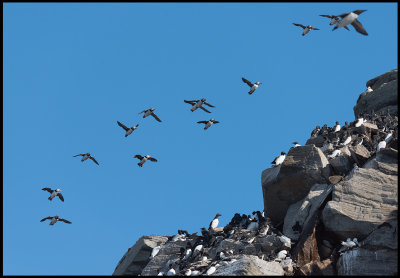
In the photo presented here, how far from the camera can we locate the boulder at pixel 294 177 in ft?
114

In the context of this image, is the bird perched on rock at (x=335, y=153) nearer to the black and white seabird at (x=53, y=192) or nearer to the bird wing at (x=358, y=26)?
the bird wing at (x=358, y=26)

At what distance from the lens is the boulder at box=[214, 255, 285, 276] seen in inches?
1110

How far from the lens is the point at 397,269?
27.6 metres

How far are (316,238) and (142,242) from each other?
11064 millimetres

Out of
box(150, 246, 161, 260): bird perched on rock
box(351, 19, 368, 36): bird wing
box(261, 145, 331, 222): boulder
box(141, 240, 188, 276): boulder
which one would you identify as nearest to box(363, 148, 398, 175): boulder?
box(261, 145, 331, 222): boulder

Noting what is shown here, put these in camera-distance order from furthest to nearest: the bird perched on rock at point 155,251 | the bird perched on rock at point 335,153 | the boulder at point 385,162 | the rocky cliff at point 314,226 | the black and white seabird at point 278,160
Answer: the bird perched on rock at point 155,251
the black and white seabird at point 278,160
the bird perched on rock at point 335,153
the boulder at point 385,162
the rocky cliff at point 314,226

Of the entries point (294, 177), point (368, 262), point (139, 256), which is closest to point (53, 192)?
point (139, 256)

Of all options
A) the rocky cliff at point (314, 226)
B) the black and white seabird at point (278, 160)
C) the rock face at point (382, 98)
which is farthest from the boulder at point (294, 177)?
the rock face at point (382, 98)

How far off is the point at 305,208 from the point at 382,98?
45.7ft

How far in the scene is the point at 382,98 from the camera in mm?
44562

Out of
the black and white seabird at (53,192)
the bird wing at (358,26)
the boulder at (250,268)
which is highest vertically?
the black and white seabird at (53,192)

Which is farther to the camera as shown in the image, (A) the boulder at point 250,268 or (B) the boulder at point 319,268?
(B) the boulder at point 319,268

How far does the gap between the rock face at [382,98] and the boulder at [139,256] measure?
15.1 meters

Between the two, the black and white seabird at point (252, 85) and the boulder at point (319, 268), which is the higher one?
the black and white seabird at point (252, 85)
